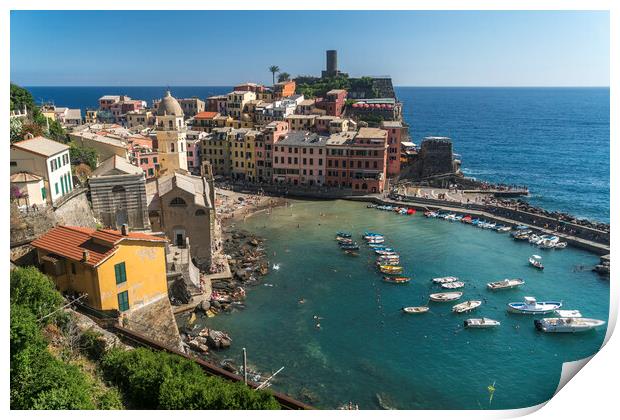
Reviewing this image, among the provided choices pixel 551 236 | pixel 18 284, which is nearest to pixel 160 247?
pixel 18 284

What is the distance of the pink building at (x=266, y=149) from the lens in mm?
56719

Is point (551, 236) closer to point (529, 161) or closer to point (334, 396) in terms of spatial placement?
point (334, 396)

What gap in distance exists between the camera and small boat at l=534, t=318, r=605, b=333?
26.4m

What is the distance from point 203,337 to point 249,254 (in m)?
12.1

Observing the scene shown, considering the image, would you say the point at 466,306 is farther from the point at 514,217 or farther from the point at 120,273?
the point at 514,217

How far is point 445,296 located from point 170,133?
24.3 meters

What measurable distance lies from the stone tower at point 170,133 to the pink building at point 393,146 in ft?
93.9

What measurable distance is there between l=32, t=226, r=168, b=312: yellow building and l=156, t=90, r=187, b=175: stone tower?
18.9 metres

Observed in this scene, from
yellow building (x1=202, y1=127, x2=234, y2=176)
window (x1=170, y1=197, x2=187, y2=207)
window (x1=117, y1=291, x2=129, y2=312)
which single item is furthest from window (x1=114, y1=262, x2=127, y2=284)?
yellow building (x1=202, y1=127, x2=234, y2=176)

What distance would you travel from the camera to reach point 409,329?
26.2 meters

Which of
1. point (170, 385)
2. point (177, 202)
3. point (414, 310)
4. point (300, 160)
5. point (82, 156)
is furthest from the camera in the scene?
point (300, 160)


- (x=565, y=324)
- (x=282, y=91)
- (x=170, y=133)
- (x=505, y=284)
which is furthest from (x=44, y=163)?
(x=282, y=91)

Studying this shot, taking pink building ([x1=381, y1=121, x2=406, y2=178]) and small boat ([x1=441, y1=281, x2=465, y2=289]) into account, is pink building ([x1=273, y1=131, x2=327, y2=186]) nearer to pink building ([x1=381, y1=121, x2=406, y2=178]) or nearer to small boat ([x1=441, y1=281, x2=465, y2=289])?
pink building ([x1=381, y1=121, x2=406, y2=178])

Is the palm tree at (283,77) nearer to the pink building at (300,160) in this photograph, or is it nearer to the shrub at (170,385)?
the pink building at (300,160)
